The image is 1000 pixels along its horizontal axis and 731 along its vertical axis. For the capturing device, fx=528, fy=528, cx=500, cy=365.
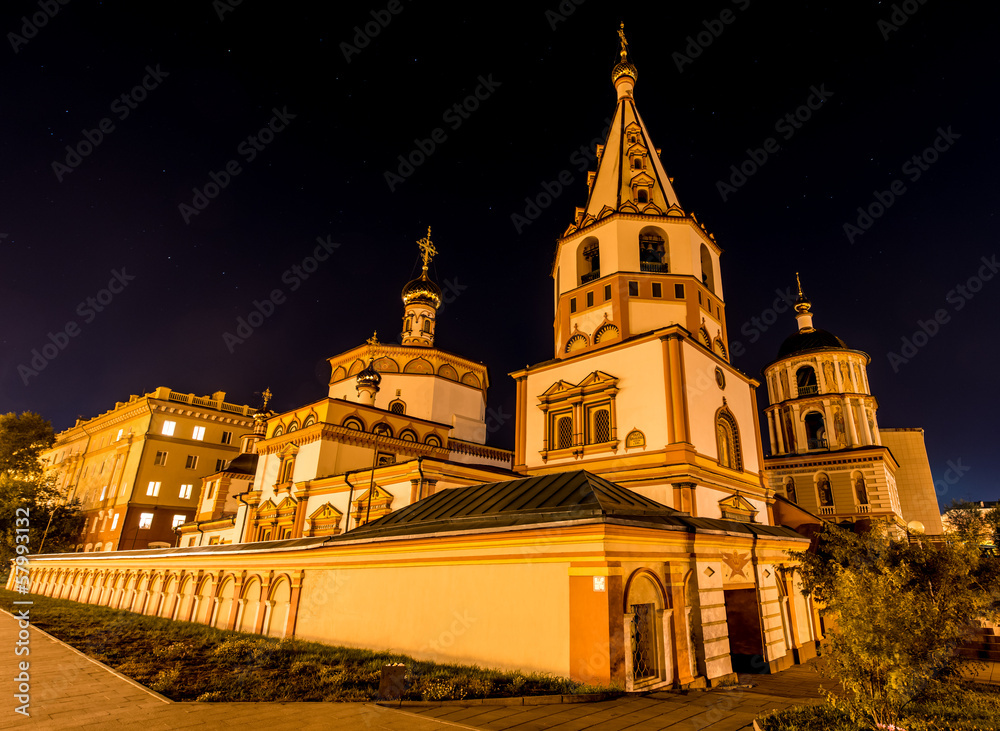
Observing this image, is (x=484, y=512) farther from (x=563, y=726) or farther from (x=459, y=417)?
(x=459, y=417)

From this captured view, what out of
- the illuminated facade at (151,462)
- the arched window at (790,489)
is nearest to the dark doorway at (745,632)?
the arched window at (790,489)

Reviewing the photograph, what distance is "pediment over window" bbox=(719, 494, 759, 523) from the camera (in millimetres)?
16734

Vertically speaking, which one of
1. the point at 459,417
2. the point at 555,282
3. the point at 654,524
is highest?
the point at 555,282

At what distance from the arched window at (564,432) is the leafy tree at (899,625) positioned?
12729 mm

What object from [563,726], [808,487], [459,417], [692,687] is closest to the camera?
[563,726]

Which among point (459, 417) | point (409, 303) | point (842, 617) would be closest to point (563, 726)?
point (842, 617)

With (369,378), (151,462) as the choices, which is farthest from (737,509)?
(151,462)

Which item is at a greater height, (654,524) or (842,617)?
(654,524)

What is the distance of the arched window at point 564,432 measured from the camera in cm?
1875

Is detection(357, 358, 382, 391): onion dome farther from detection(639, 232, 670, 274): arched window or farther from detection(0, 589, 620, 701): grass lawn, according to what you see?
detection(639, 232, 670, 274): arched window

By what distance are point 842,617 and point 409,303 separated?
30.4 meters

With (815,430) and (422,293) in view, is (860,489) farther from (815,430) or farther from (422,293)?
(422,293)

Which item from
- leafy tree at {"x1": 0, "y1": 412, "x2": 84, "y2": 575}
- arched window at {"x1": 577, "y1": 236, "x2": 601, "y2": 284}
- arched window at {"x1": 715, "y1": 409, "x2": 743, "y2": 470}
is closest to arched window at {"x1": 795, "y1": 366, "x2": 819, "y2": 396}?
arched window at {"x1": 715, "y1": 409, "x2": 743, "y2": 470}

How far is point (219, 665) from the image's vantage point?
373 inches
